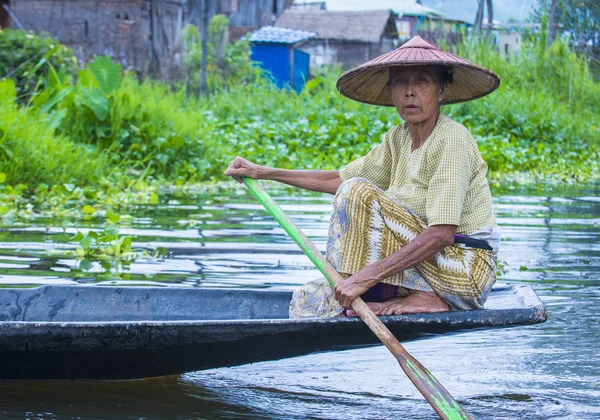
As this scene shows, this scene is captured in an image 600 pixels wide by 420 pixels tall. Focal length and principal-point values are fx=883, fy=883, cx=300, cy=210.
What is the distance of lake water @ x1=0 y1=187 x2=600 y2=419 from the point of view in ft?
10.2

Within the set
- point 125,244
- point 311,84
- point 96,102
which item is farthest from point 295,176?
point 311,84

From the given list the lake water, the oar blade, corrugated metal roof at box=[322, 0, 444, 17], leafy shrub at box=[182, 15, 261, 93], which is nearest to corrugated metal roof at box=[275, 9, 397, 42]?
leafy shrub at box=[182, 15, 261, 93]

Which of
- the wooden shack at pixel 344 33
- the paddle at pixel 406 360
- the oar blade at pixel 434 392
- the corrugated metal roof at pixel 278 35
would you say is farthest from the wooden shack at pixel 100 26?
the oar blade at pixel 434 392

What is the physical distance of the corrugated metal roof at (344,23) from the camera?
28094 millimetres

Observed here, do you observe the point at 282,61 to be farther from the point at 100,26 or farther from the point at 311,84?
the point at 311,84

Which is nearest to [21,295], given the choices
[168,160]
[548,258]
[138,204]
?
[548,258]

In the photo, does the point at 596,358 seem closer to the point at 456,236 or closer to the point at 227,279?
the point at 456,236

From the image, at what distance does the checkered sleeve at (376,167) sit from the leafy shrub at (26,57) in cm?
945

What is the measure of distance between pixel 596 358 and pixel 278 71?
72.8ft

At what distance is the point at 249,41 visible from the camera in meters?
22.5

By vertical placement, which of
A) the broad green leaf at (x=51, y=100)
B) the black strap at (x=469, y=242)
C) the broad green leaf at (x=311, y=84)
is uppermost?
the black strap at (x=469, y=242)

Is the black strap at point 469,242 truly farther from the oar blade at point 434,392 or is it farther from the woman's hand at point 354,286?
the oar blade at point 434,392

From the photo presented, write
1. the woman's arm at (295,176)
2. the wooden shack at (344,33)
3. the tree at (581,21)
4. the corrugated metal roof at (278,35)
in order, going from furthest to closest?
the wooden shack at (344,33)
the corrugated metal roof at (278,35)
the tree at (581,21)
the woman's arm at (295,176)

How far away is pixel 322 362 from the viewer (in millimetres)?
3715
